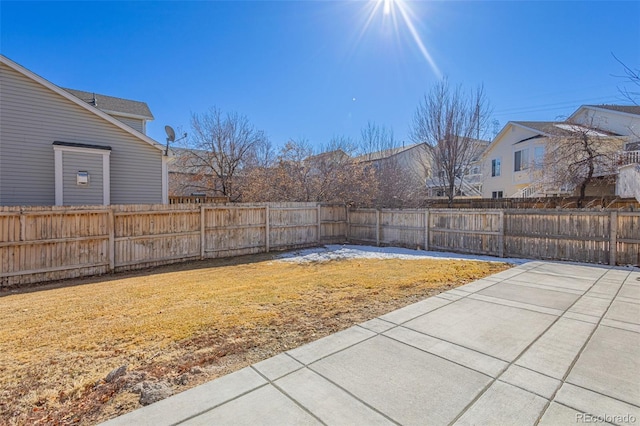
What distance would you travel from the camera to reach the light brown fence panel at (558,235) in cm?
806

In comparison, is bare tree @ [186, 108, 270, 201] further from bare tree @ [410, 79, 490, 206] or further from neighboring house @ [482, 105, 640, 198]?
neighboring house @ [482, 105, 640, 198]

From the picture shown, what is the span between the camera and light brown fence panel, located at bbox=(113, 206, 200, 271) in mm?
8148

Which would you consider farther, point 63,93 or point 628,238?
point 63,93

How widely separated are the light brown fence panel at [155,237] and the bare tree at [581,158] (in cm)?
1458

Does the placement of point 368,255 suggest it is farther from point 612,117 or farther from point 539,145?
point 612,117

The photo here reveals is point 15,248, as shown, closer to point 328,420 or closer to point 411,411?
point 328,420

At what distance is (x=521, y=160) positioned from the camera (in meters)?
19.5

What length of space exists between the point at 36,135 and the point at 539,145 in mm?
23297

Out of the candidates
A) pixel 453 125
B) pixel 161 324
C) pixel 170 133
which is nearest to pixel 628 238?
pixel 453 125

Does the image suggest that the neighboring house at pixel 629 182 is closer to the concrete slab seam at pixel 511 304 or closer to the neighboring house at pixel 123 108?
the concrete slab seam at pixel 511 304

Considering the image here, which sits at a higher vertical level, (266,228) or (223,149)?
(223,149)

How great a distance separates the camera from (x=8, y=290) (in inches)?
255

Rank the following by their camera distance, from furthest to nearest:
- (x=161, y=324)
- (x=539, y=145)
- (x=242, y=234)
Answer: (x=539, y=145) < (x=242, y=234) < (x=161, y=324)

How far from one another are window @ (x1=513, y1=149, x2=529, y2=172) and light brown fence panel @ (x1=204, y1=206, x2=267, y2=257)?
56.0 ft
